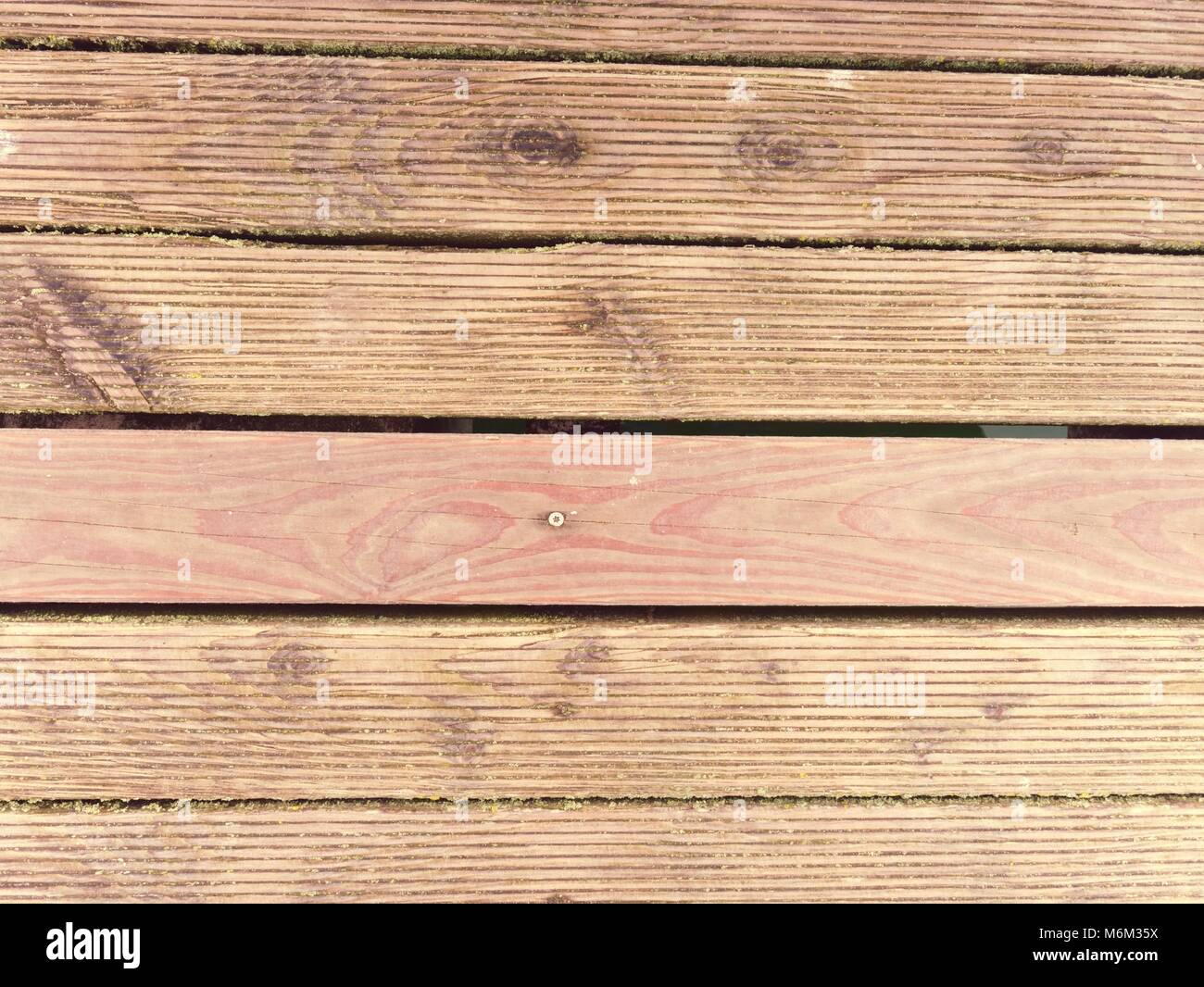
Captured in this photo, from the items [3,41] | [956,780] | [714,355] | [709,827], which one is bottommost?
[709,827]

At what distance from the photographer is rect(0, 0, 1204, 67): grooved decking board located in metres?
1.74

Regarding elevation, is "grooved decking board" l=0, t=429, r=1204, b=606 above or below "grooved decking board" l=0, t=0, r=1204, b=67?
below

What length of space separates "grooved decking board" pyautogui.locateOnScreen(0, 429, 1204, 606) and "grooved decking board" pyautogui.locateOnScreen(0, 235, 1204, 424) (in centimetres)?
10

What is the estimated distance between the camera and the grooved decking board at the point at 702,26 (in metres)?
1.74

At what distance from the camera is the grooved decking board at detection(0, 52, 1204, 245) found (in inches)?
68.2

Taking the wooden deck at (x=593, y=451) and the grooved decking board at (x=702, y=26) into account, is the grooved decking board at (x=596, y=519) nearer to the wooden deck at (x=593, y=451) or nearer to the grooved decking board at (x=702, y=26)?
the wooden deck at (x=593, y=451)

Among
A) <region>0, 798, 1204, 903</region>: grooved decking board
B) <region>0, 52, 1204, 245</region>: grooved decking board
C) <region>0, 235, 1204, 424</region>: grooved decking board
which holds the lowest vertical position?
<region>0, 798, 1204, 903</region>: grooved decking board

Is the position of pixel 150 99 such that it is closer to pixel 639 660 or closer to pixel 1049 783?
pixel 639 660

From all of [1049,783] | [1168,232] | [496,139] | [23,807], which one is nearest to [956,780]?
[1049,783]

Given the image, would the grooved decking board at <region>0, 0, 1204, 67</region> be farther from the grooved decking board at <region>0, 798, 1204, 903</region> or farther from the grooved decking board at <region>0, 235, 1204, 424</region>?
the grooved decking board at <region>0, 798, 1204, 903</region>

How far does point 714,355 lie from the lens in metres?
1.77

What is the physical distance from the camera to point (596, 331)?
1755 mm

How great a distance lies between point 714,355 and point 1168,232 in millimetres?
1136

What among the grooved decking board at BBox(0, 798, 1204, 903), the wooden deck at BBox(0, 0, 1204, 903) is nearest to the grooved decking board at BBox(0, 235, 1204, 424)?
the wooden deck at BBox(0, 0, 1204, 903)
